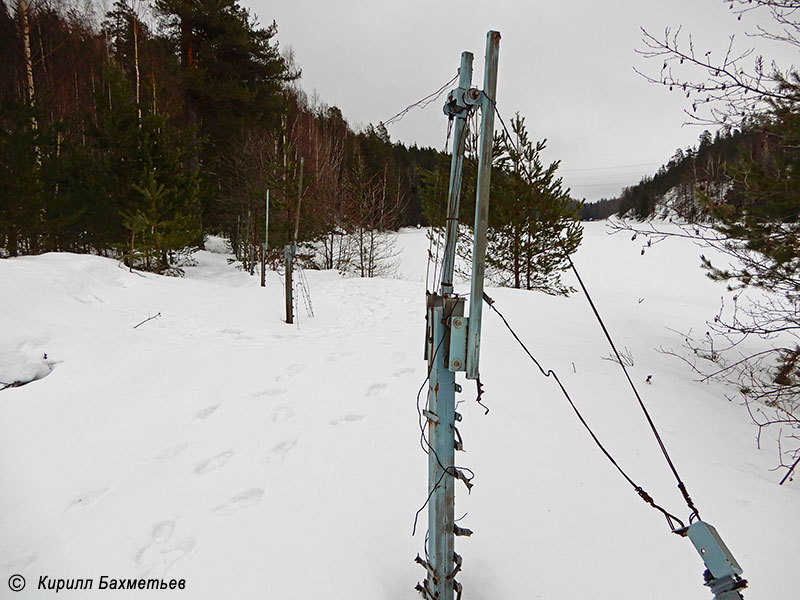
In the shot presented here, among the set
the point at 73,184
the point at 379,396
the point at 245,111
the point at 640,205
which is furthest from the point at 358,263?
the point at 640,205

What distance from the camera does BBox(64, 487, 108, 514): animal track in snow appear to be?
86.7 inches

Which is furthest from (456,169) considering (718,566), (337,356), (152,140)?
(152,140)

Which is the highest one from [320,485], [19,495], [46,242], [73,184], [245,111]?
[245,111]

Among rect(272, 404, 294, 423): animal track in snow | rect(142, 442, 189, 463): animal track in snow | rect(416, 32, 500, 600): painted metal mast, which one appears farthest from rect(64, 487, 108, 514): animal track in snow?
rect(416, 32, 500, 600): painted metal mast

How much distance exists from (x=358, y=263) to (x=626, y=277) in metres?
12.7

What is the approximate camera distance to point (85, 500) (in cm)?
227

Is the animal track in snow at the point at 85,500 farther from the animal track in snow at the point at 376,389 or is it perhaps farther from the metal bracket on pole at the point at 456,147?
the metal bracket on pole at the point at 456,147

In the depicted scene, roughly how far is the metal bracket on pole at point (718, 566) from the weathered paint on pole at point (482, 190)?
2.24ft

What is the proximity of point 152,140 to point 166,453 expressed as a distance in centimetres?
984

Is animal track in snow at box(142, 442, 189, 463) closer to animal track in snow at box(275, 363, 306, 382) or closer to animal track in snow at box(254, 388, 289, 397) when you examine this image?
animal track in snow at box(254, 388, 289, 397)

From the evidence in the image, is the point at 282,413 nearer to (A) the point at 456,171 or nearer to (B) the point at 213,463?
(B) the point at 213,463

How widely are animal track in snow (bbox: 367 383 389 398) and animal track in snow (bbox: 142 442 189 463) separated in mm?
1496

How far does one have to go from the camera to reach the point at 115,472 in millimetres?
2496

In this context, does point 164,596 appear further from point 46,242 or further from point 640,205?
point 640,205
